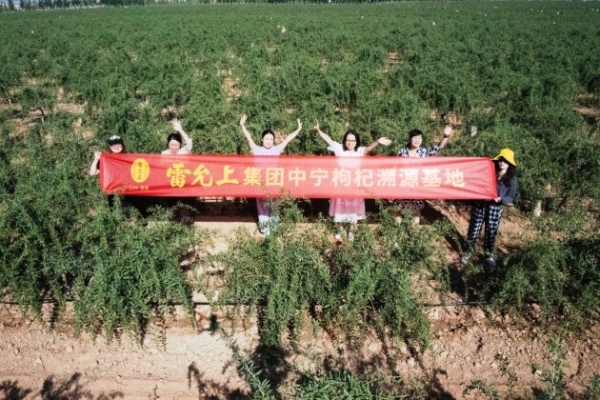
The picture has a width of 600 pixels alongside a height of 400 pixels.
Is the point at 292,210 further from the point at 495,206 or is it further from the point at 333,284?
the point at 495,206

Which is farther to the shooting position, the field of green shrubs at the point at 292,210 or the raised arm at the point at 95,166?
the raised arm at the point at 95,166

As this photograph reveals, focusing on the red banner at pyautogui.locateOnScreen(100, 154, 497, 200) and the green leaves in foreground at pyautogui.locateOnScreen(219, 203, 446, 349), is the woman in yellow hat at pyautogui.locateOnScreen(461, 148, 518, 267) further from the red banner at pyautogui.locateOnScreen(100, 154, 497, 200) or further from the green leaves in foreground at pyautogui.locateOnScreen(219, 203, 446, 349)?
the green leaves in foreground at pyautogui.locateOnScreen(219, 203, 446, 349)

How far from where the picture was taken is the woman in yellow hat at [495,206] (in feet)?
16.4

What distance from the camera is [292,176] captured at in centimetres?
544

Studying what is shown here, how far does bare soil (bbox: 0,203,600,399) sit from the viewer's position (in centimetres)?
393

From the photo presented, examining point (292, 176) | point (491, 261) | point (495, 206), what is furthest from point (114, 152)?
point (491, 261)

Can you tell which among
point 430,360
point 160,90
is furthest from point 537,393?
point 160,90

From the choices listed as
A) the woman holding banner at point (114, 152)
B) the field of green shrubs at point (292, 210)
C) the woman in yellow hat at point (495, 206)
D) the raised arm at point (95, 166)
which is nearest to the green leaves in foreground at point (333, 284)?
the field of green shrubs at point (292, 210)

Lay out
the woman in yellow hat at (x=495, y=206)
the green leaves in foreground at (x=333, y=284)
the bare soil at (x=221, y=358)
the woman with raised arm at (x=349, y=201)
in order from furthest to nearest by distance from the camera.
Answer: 1. the woman with raised arm at (x=349, y=201)
2. the woman in yellow hat at (x=495, y=206)
3. the green leaves in foreground at (x=333, y=284)
4. the bare soil at (x=221, y=358)

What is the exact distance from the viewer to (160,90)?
10.2 metres

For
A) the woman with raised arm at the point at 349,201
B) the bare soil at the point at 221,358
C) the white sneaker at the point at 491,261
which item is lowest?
the bare soil at the point at 221,358

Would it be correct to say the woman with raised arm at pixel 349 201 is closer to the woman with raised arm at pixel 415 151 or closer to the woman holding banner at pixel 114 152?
the woman with raised arm at pixel 415 151

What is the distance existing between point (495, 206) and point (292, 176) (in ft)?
8.29

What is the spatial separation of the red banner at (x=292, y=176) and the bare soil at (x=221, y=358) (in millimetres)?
1531
